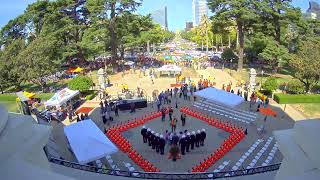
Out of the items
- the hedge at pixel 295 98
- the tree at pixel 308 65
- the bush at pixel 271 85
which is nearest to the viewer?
the hedge at pixel 295 98

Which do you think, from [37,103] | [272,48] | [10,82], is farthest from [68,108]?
[272,48]

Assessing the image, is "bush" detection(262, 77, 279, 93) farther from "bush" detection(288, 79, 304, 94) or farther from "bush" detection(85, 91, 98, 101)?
"bush" detection(85, 91, 98, 101)

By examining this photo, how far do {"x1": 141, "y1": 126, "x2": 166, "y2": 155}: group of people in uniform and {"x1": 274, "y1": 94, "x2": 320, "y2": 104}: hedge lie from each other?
14.7 metres

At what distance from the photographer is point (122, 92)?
33.5m

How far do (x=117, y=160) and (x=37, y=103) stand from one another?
52.1ft

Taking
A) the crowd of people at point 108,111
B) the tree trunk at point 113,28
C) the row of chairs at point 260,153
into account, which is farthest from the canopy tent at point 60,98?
the tree trunk at point 113,28

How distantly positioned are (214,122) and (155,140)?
6131mm

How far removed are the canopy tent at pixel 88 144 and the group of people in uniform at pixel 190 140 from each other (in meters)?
4.05

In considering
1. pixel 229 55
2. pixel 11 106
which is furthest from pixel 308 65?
pixel 11 106

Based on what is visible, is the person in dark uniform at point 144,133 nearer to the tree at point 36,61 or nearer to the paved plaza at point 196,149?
the paved plaza at point 196,149

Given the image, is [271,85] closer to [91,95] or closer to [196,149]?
[196,149]

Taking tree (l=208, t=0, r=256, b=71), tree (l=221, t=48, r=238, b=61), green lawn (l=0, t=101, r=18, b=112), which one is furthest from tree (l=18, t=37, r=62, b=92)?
tree (l=221, t=48, r=238, b=61)

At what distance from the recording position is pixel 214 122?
22562 mm

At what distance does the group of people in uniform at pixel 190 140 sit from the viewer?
1764 centimetres
